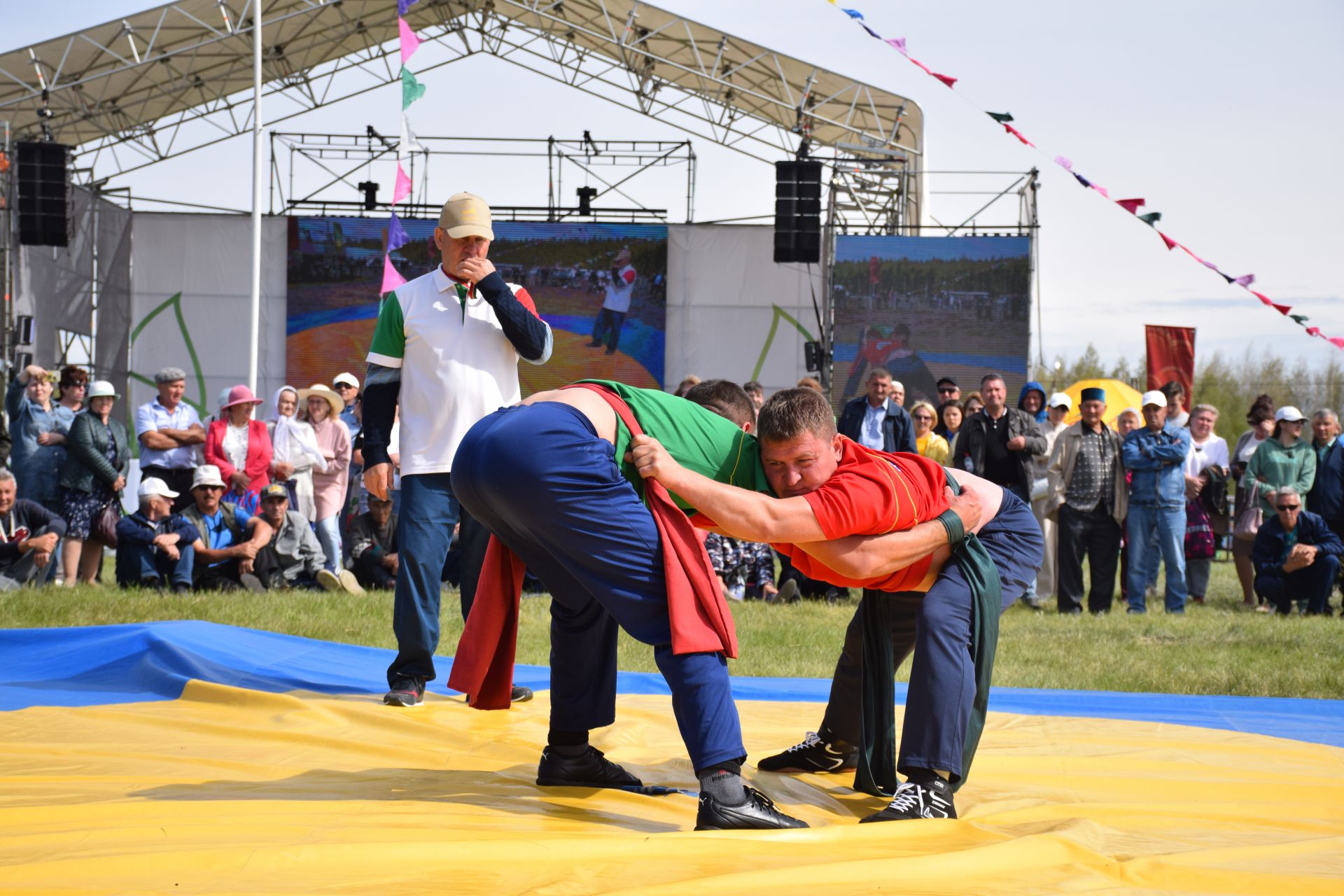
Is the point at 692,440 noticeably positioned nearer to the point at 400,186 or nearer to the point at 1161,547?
the point at 1161,547

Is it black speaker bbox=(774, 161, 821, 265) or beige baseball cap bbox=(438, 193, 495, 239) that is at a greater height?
black speaker bbox=(774, 161, 821, 265)

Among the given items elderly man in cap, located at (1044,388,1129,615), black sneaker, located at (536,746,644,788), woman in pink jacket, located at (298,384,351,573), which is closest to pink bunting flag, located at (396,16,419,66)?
woman in pink jacket, located at (298,384,351,573)

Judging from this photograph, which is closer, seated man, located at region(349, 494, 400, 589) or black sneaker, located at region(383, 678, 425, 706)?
black sneaker, located at region(383, 678, 425, 706)

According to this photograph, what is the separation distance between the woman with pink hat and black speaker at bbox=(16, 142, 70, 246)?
25.7ft

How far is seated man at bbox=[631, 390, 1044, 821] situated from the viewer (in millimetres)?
2713

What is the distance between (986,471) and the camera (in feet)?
27.6

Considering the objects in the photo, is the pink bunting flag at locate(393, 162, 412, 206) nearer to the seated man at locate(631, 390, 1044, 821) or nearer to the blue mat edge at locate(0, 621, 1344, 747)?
the blue mat edge at locate(0, 621, 1344, 747)

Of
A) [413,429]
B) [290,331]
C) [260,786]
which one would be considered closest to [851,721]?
[260,786]

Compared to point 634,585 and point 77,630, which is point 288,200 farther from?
point 634,585

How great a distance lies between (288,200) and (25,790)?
17086 mm

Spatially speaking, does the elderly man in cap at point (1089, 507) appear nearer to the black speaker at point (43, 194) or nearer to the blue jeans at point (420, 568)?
the blue jeans at point (420, 568)

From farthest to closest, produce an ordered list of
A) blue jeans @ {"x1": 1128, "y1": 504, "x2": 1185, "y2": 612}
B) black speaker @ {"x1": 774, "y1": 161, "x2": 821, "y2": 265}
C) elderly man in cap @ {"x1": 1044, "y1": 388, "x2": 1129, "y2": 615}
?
1. black speaker @ {"x1": 774, "y1": 161, "x2": 821, "y2": 265}
2. blue jeans @ {"x1": 1128, "y1": 504, "x2": 1185, "y2": 612}
3. elderly man in cap @ {"x1": 1044, "y1": 388, "x2": 1129, "y2": 615}

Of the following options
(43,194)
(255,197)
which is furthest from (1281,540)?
(43,194)

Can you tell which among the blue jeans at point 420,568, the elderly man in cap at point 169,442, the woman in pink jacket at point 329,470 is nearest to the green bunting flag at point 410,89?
the woman in pink jacket at point 329,470
